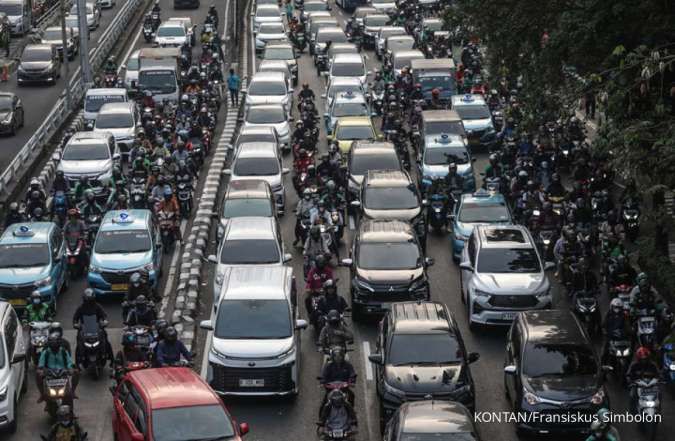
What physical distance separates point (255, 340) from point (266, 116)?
2116 centimetres

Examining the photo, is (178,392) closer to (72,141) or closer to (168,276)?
(168,276)

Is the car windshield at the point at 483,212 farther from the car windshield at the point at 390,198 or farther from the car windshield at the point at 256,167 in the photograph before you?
the car windshield at the point at 256,167

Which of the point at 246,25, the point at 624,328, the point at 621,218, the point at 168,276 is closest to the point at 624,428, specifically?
the point at 624,328

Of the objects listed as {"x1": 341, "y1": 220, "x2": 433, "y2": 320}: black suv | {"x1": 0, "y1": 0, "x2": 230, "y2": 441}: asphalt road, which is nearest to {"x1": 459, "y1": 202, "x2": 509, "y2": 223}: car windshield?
{"x1": 341, "y1": 220, "x2": 433, "y2": 320}: black suv

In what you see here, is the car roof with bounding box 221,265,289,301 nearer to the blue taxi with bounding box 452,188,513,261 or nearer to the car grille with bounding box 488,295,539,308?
the car grille with bounding box 488,295,539,308

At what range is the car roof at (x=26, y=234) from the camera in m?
27.9

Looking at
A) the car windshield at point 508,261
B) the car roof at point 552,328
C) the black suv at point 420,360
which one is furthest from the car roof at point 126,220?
the car roof at point 552,328

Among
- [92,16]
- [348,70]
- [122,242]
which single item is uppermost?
[122,242]

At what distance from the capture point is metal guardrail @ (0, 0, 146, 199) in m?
39.0

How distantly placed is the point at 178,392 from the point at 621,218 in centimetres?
1470

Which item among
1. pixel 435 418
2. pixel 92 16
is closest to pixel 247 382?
pixel 435 418

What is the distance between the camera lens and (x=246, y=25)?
71.1m

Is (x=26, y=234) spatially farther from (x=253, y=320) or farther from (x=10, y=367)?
(x=253, y=320)

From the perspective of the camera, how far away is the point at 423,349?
2108 cm
